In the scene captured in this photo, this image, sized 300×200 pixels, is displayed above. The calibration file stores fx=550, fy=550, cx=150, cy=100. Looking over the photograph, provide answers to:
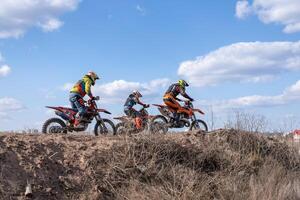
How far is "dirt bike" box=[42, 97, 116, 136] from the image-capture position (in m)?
15.6

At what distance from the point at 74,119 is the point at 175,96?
5.25m

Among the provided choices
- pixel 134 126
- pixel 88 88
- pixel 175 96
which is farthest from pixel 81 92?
pixel 175 96

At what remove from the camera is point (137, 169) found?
11102 mm

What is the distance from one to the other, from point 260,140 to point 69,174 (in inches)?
234

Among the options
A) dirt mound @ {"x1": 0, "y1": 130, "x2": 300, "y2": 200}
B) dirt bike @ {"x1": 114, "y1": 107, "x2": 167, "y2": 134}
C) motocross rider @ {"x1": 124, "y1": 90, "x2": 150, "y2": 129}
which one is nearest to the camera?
dirt mound @ {"x1": 0, "y1": 130, "x2": 300, "y2": 200}

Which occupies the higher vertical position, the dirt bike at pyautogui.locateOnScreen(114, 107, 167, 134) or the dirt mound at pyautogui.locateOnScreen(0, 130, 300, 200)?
the dirt bike at pyautogui.locateOnScreen(114, 107, 167, 134)

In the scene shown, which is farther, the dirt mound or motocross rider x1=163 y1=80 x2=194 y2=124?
motocross rider x1=163 y1=80 x2=194 y2=124

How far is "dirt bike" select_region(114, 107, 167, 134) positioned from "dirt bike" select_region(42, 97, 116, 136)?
0.43 metres

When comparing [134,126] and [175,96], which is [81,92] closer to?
[134,126]

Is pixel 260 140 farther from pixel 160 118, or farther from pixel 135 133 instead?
pixel 160 118

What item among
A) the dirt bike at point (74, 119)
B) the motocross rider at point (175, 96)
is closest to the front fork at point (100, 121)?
the dirt bike at point (74, 119)

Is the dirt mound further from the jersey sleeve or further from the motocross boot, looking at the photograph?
the jersey sleeve

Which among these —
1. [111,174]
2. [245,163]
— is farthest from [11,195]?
[245,163]

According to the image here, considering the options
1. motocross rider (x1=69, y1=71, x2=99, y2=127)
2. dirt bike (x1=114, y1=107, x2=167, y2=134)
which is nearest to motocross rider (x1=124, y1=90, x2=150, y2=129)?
dirt bike (x1=114, y1=107, x2=167, y2=134)
